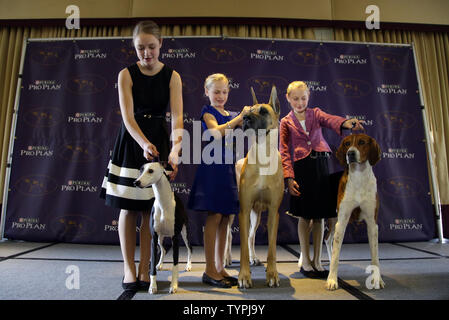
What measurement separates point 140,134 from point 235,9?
3358 millimetres

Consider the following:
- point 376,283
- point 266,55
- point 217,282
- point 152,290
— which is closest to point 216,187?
point 217,282

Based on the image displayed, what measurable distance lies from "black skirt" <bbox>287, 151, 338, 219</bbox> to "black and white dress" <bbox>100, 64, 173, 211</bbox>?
1.17m

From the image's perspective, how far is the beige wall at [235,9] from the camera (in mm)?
4434

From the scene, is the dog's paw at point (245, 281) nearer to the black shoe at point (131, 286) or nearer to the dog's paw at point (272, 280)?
the dog's paw at point (272, 280)

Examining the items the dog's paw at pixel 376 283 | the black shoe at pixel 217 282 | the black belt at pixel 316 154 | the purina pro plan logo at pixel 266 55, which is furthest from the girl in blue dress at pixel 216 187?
the purina pro plan logo at pixel 266 55

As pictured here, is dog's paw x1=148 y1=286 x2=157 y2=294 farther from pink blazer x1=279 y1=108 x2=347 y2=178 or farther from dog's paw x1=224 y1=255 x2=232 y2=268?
pink blazer x1=279 y1=108 x2=347 y2=178

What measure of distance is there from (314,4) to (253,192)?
375 cm

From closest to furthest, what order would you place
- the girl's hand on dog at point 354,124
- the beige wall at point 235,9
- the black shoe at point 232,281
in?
the black shoe at point 232,281
the girl's hand on dog at point 354,124
the beige wall at point 235,9

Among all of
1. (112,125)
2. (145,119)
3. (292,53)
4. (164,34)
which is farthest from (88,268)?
(292,53)

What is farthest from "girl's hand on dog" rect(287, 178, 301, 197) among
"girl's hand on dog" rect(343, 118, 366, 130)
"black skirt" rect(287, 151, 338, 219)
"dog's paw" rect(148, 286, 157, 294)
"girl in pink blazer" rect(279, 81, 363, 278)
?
"dog's paw" rect(148, 286, 157, 294)

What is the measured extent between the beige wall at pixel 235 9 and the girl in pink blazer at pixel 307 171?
101 inches

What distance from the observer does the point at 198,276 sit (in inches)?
94.4

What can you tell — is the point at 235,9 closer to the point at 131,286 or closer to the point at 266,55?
the point at 266,55

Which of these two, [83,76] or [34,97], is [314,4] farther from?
[34,97]
